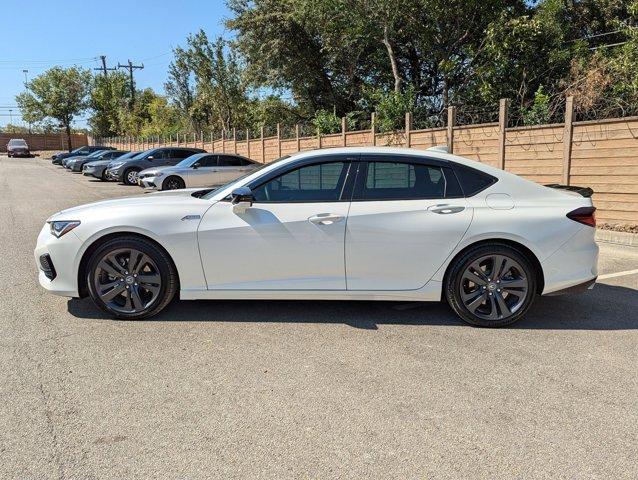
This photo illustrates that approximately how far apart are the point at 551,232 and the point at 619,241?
494 centimetres


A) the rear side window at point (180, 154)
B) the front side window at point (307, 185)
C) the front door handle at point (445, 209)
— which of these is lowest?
the front door handle at point (445, 209)

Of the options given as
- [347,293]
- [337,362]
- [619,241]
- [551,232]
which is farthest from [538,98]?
[337,362]

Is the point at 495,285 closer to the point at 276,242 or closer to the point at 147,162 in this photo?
the point at 276,242

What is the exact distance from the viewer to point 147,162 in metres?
20.6

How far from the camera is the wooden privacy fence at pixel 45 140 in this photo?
74438 mm

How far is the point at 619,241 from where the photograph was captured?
8375 mm

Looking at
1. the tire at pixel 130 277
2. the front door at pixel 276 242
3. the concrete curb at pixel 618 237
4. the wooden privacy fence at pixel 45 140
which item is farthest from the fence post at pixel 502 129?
the wooden privacy fence at pixel 45 140

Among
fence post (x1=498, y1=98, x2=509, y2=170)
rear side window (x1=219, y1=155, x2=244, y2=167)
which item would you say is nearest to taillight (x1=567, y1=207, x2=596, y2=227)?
fence post (x1=498, y1=98, x2=509, y2=170)

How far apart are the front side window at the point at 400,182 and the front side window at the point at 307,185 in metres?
0.20

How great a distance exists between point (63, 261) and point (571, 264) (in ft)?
14.5

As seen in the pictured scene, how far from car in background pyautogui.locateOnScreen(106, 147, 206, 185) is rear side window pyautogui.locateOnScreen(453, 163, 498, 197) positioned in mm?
16484

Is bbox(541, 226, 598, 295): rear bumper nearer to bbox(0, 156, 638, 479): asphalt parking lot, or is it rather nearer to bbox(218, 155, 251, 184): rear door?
bbox(0, 156, 638, 479): asphalt parking lot

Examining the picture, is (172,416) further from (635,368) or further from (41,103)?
(41,103)

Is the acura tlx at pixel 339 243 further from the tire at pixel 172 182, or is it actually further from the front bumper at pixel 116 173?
the front bumper at pixel 116 173
